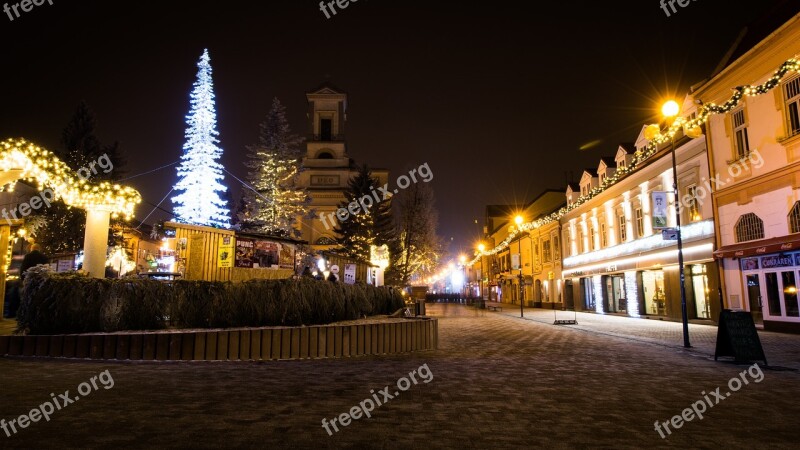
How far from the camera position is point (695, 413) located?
18.9 feet

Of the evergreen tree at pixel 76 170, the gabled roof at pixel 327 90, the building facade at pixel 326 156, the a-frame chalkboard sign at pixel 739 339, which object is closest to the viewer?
the a-frame chalkboard sign at pixel 739 339

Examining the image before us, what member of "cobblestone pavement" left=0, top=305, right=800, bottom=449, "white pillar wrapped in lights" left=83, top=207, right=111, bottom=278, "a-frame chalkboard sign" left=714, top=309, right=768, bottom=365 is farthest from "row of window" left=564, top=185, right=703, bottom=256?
"white pillar wrapped in lights" left=83, top=207, right=111, bottom=278

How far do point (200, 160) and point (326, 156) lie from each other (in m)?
30.2

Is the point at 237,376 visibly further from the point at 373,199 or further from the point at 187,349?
Result: the point at 373,199

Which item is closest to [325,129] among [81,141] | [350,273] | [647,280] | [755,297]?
[81,141]

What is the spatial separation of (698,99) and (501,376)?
1925cm

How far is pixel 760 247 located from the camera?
16516mm

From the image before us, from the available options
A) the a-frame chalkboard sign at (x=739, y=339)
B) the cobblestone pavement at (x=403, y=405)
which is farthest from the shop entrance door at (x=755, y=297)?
the a-frame chalkboard sign at (x=739, y=339)

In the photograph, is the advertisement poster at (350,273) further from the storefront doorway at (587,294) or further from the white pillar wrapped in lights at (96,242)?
the storefront doorway at (587,294)

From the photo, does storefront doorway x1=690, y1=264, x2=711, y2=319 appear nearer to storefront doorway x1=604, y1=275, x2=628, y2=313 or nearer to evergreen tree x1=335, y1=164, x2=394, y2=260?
storefront doorway x1=604, y1=275, x2=628, y2=313

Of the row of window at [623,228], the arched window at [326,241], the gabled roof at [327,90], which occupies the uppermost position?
the gabled roof at [327,90]

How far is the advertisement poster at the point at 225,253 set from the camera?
20625mm

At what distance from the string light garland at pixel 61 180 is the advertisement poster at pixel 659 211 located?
16823 millimetres

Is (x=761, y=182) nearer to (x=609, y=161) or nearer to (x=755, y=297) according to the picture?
(x=755, y=297)
